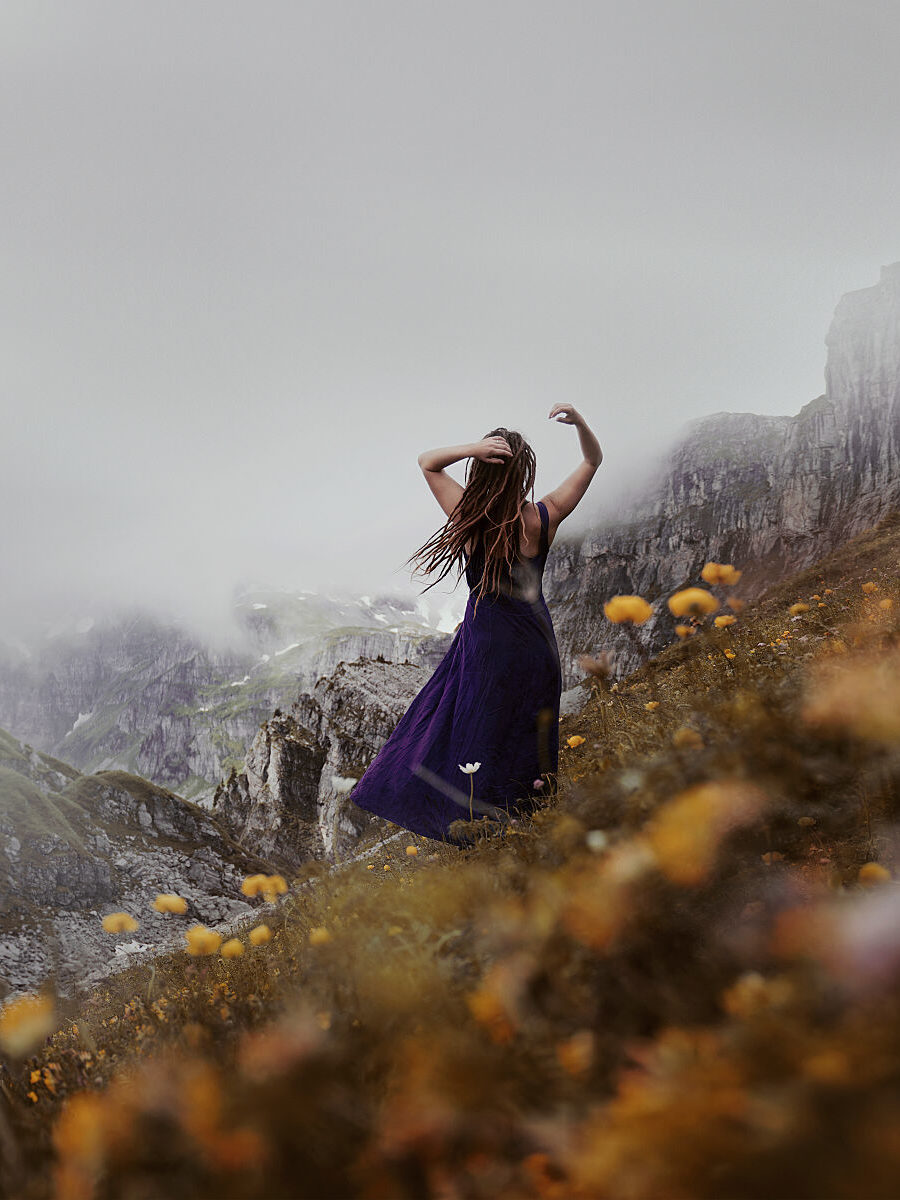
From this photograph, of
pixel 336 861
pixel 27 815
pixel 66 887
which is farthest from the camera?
pixel 27 815

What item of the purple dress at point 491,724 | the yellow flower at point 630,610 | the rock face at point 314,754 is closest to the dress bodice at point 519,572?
the purple dress at point 491,724

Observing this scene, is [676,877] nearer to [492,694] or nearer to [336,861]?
[336,861]

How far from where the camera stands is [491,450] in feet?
14.6

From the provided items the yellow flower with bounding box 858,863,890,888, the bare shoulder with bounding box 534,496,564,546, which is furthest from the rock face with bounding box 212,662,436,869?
the yellow flower with bounding box 858,863,890,888

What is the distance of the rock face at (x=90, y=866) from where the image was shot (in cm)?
1742

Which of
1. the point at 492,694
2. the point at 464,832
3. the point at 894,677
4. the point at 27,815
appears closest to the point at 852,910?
the point at 894,677

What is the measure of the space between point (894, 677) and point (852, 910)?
1005 mm

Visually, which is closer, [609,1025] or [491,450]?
[609,1025]

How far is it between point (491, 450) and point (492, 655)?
5.39 ft

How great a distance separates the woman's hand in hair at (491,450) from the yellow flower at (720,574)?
1.94m

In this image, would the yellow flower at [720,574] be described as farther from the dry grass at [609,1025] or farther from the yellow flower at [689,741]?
the yellow flower at [689,741]

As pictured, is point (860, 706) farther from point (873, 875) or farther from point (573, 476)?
point (573, 476)

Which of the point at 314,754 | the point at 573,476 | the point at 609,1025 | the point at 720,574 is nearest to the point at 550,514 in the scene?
the point at 573,476

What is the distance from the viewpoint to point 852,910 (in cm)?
99
